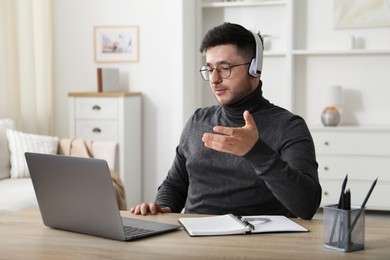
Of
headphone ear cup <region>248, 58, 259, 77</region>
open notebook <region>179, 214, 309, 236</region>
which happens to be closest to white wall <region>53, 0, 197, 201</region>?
headphone ear cup <region>248, 58, 259, 77</region>

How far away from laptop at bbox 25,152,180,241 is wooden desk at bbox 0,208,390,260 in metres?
0.03

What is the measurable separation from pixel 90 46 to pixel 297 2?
6.10 ft

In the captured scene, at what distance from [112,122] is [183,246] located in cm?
376

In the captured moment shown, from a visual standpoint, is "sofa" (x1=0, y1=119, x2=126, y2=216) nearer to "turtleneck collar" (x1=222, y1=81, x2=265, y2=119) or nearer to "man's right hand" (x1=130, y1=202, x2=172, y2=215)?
"turtleneck collar" (x1=222, y1=81, x2=265, y2=119)

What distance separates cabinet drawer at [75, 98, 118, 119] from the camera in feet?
17.1

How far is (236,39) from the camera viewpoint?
2.09 m

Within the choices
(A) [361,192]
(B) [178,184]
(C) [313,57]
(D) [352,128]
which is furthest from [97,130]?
(B) [178,184]

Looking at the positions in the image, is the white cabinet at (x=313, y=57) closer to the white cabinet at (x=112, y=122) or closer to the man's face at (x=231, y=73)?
the white cabinet at (x=112, y=122)

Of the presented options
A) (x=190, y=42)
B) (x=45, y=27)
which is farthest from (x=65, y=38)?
(x=190, y=42)

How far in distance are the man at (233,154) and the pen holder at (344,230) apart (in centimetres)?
27

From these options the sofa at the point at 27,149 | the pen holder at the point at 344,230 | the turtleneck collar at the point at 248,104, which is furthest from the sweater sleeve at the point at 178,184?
the sofa at the point at 27,149

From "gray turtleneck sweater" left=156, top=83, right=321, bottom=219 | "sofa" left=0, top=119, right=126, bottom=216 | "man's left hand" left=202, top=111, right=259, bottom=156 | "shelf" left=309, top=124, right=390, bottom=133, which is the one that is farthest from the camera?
"shelf" left=309, top=124, right=390, bottom=133

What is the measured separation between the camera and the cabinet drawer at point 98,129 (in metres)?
5.24

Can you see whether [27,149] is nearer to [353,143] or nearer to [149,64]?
[149,64]
